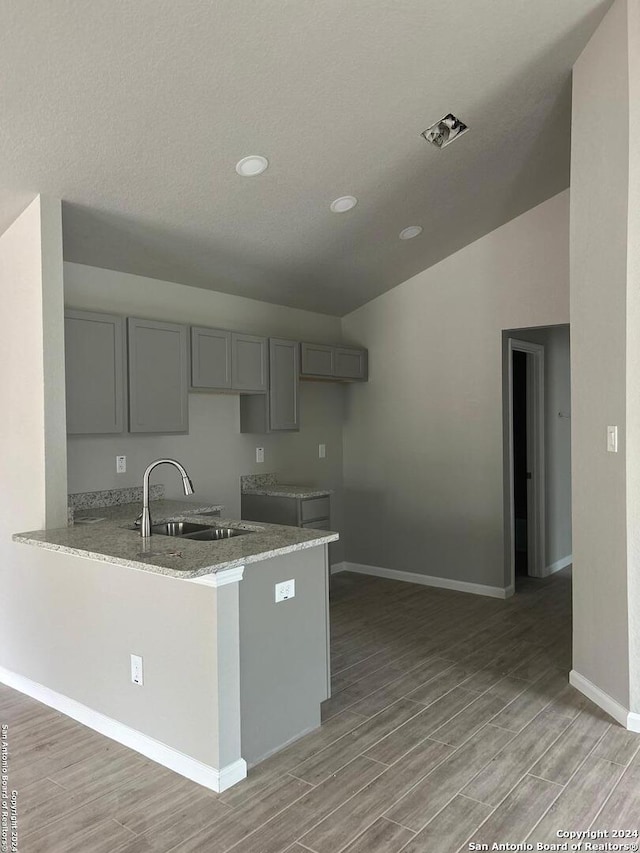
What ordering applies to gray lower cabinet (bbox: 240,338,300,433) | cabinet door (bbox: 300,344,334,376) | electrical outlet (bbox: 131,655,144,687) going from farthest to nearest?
cabinet door (bbox: 300,344,334,376)
gray lower cabinet (bbox: 240,338,300,433)
electrical outlet (bbox: 131,655,144,687)

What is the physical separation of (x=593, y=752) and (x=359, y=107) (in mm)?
3063

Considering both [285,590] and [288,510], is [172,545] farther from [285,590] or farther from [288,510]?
[288,510]

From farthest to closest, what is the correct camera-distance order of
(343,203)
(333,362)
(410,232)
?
1. (333,362)
2. (410,232)
3. (343,203)

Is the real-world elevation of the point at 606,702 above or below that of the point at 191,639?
below

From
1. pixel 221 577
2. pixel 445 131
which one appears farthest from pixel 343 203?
pixel 221 577

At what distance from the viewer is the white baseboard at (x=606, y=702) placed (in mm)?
2869

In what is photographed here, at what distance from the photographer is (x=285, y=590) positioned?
2840 mm

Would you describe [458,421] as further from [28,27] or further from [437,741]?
[28,27]

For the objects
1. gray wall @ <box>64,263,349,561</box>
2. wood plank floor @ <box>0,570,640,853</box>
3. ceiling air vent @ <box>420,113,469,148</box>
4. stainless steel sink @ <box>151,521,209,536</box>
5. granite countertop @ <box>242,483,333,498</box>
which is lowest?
wood plank floor @ <box>0,570,640,853</box>

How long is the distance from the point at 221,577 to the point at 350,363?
11.3ft

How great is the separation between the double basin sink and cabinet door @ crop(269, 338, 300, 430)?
61.5 inches

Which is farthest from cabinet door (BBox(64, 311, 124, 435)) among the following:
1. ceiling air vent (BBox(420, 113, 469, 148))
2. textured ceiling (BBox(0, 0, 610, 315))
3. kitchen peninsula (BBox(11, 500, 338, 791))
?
ceiling air vent (BBox(420, 113, 469, 148))

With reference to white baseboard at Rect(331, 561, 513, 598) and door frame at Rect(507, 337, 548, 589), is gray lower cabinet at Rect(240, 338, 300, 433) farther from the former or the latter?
door frame at Rect(507, 337, 548, 589)

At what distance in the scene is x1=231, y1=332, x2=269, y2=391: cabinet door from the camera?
181 inches
